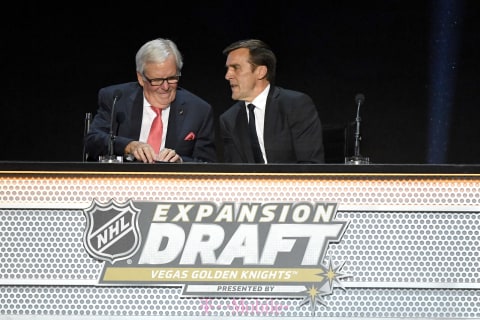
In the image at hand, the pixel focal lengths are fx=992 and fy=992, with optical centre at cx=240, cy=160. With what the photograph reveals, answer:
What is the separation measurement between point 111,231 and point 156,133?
1276mm

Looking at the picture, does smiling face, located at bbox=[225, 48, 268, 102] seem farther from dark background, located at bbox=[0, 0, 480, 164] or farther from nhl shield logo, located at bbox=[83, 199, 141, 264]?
nhl shield logo, located at bbox=[83, 199, 141, 264]

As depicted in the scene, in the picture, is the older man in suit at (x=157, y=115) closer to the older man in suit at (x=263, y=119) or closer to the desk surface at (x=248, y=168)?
the older man in suit at (x=263, y=119)

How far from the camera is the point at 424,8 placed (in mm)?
6629

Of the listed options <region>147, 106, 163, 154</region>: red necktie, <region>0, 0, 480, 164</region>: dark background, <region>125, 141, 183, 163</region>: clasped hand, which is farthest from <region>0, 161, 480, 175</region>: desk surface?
<region>0, 0, 480, 164</region>: dark background

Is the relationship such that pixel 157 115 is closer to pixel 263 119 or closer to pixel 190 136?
pixel 190 136

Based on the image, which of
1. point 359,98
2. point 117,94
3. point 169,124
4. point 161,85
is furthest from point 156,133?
point 359,98

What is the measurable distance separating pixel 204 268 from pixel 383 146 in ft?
9.94

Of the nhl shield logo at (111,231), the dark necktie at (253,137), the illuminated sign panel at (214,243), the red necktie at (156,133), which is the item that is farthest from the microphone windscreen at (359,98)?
the nhl shield logo at (111,231)

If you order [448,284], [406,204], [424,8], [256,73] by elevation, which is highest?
[424,8]

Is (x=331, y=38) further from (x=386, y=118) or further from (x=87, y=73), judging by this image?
(x=87, y=73)

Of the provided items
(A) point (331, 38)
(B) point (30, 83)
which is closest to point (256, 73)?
(A) point (331, 38)

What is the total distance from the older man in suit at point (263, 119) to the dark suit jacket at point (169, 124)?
12 centimetres

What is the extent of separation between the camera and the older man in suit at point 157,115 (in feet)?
16.8

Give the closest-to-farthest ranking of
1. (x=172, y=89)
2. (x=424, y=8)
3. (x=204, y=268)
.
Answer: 1. (x=204, y=268)
2. (x=172, y=89)
3. (x=424, y=8)
